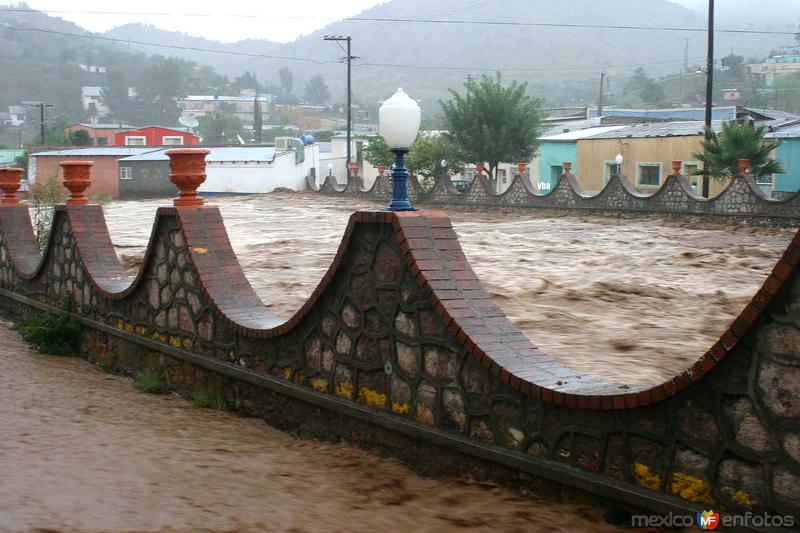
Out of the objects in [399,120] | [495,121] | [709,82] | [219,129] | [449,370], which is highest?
[709,82]

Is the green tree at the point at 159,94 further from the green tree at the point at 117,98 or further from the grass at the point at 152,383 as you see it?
the grass at the point at 152,383

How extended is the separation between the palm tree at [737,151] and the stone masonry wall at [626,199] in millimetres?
1288

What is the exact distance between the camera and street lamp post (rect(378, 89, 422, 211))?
6.24 m

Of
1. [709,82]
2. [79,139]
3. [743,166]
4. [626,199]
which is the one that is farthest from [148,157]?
[743,166]

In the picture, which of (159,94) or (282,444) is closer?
(282,444)

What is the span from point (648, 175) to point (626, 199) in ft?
32.2

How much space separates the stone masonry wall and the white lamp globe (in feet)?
65.2

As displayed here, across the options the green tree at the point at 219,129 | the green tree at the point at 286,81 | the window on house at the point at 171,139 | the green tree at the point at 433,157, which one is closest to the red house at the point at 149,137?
the window on house at the point at 171,139

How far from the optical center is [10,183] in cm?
1338

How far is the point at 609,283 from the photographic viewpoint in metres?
12.7

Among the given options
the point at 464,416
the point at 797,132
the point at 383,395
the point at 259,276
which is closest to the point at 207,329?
the point at 383,395

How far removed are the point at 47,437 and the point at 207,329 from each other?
182 centimetres

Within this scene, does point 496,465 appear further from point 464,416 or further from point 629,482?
point 629,482

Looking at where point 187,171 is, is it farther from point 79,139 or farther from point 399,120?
point 79,139
